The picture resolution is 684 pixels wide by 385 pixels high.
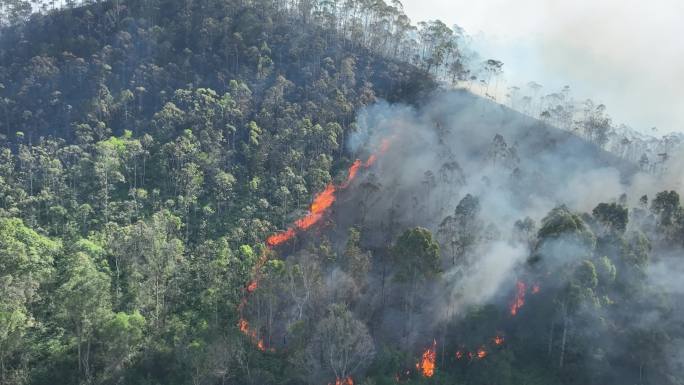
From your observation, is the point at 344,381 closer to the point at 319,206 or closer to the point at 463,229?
the point at 463,229

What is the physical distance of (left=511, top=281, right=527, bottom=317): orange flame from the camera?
64.9m

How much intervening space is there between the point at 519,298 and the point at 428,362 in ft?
40.9

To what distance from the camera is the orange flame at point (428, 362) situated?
198 feet

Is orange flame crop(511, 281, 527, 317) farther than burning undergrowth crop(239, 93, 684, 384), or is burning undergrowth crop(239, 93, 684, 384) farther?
orange flame crop(511, 281, 527, 317)

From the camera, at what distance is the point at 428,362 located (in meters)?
61.7

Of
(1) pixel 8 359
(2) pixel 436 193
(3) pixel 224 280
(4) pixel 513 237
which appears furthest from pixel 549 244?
(1) pixel 8 359

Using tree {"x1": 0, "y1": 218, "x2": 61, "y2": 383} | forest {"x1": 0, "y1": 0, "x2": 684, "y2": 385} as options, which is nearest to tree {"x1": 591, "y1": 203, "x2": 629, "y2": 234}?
forest {"x1": 0, "y1": 0, "x2": 684, "y2": 385}

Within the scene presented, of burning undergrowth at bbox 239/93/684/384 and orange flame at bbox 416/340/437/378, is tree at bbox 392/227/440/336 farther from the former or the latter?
orange flame at bbox 416/340/437/378

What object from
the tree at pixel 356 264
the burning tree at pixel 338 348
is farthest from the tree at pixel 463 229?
the burning tree at pixel 338 348

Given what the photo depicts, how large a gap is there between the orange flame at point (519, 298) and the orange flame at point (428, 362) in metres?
9.34

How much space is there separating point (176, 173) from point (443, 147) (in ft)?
135

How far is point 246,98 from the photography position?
98.2m

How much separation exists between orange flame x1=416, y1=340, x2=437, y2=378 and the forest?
34 centimetres

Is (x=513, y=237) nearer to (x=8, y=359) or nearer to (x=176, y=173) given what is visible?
(x=176, y=173)
